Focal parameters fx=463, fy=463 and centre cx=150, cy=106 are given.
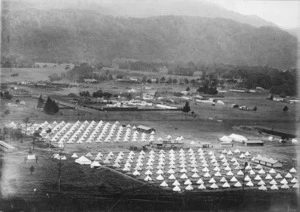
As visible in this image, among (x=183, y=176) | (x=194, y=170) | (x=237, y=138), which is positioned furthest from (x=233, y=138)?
(x=183, y=176)

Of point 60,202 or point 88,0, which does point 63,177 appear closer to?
point 60,202

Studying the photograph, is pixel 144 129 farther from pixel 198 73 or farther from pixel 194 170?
pixel 198 73

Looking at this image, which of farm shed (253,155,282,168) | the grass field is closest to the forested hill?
the grass field

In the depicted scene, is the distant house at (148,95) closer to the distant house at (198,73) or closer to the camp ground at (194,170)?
the distant house at (198,73)

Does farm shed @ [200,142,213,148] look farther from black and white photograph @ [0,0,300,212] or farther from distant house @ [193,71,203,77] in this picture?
distant house @ [193,71,203,77]

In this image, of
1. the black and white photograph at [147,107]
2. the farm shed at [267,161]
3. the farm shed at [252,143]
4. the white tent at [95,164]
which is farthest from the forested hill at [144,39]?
the white tent at [95,164]
